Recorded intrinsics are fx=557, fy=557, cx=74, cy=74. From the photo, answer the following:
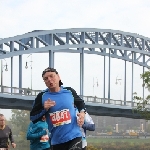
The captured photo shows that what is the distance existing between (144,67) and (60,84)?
51603mm

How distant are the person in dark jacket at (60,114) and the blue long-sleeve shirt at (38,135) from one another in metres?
3.14

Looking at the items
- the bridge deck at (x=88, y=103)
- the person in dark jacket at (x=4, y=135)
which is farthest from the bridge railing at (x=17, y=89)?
the person in dark jacket at (x=4, y=135)

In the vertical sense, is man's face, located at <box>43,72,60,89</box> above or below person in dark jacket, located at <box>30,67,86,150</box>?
above

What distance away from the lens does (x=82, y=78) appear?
162 feet

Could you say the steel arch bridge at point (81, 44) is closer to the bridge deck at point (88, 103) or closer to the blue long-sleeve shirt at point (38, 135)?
the bridge deck at point (88, 103)

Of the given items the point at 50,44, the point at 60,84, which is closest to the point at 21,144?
the point at 50,44

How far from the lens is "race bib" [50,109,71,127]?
207 inches

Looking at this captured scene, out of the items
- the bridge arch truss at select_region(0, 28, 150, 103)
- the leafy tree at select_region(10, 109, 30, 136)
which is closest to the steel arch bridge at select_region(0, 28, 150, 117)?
the bridge arch truss at select_region(0, 28, 150, 103)

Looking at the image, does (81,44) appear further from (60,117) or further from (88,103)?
(60,117)

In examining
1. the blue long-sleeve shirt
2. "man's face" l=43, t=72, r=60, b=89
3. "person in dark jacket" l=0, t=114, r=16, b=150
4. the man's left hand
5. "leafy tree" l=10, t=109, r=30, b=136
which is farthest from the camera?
"leafy tree" l=10, t=109, r=30, b=136

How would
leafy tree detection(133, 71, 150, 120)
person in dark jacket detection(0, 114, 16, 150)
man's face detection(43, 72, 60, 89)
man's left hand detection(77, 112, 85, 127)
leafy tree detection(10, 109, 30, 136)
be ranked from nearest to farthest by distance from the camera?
man's face detection(43, 72, 60, 89) < man's left hand detection(77, 112, 85, 127) < person in dark jacket detection(0, 114, 16, 150) < leafy tree detection(133, 71, 150, 120) < leafy tree detection(10, 109, 30, 136)

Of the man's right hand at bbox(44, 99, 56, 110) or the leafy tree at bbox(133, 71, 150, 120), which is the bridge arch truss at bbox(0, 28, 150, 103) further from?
the man's right hand at bbox(44, 99, 56, 110)

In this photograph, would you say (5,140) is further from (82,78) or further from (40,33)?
(82,78)

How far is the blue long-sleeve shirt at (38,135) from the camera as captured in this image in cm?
851
